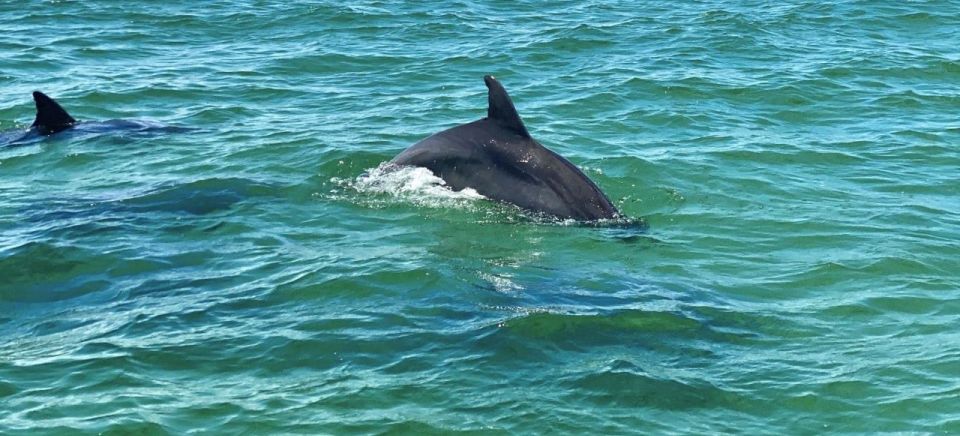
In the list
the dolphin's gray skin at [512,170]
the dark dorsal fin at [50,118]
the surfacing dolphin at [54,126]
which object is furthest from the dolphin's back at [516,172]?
the dark dorsal fin at [50,118]

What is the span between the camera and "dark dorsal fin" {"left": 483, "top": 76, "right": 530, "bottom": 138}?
14.2 m

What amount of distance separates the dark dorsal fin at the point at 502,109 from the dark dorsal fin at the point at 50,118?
23.9ft

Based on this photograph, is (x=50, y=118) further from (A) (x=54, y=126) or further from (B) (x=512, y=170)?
(B) (x=512, y=170)

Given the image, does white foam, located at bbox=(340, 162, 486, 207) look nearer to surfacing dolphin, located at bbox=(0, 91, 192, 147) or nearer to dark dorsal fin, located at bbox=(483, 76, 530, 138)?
dark dorsal fin, located at bbox=(483, 76, 530, 138)

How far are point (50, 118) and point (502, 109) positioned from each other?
7656 mm

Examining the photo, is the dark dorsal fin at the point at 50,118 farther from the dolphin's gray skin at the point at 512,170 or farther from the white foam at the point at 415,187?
the dolphin's gray skin at the point at 512,170

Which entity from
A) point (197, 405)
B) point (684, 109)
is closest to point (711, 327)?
point (197, 405)

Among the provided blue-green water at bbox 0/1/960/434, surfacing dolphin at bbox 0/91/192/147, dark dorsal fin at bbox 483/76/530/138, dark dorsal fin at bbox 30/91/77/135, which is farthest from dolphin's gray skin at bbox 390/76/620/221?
dark dorsal fin at bbox 30/91/77/135

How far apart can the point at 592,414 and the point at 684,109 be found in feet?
38.7

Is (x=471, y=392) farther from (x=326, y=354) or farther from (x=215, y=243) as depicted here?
(x=215, y=243)

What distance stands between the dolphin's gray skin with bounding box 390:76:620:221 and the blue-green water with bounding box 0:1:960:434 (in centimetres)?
29

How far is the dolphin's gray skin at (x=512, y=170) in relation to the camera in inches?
573

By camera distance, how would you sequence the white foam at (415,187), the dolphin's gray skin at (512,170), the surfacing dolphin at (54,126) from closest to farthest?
1. the dolphin's gray skin at (512,170)
2. the white foam at (415,187)
3. the surfacing dolphin at (54,126)

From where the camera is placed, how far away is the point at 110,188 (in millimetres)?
16375
